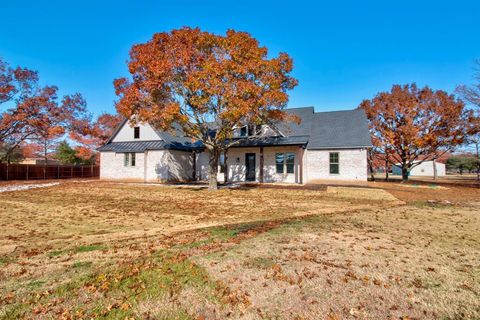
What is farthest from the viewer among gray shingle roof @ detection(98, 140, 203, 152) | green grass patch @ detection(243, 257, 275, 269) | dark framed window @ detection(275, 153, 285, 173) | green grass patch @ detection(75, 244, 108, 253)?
gray shingle roof @ detection(98, 140, 203, 152)

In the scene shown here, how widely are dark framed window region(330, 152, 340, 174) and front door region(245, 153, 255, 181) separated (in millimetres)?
6250

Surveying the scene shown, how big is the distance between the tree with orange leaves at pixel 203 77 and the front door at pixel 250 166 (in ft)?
23.2

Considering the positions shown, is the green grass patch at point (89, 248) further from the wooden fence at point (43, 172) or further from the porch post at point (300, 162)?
the wooden fence at point (43, 172)

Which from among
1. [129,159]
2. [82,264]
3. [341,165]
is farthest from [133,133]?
[82,264]

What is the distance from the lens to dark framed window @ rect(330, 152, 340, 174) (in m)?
21.8

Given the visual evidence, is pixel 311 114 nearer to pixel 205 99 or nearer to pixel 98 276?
pixel 205 99

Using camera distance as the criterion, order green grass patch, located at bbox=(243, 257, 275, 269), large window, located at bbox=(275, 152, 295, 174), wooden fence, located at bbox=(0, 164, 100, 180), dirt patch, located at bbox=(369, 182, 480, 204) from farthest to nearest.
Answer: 1. wooden fence, located at bbox=(0, 164, 100, 180)
2. large window, located at bbox=(275, 152, 295, 174)
3. dirt patch, located at bbox=(369, 182, 480, 204)
4. green grass patch, located at bbox=(243, 257, 275, 269)

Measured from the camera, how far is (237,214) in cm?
1011

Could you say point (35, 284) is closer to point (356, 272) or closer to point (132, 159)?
point (356, 272)

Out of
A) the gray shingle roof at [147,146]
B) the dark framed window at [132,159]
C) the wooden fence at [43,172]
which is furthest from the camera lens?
the wooden fence at [43,172]

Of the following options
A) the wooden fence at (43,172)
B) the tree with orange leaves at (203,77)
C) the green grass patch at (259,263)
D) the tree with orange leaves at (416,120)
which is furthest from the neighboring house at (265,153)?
the green grass patch at (259,263)

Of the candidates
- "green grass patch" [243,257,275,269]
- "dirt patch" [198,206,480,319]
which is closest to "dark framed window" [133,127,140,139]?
"dirt patch" [198,206,480,319]

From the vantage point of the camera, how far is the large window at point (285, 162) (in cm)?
2189

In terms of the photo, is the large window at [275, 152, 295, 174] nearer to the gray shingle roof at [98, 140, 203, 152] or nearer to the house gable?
the gray shingle roof at [98, 140, 203, 152]
